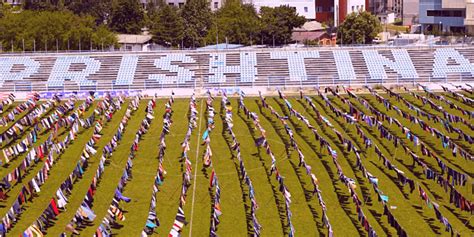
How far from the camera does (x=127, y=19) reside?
117875 mm

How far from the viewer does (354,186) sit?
44.6 metres

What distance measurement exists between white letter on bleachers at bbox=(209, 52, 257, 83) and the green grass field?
14743 mm

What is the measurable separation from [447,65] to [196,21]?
35733 millimetres

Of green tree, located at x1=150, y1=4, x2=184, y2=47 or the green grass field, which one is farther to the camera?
green tree, located at x1=150, y1=4, x2=184, y2=47

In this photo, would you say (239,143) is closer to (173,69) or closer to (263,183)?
(263,183)

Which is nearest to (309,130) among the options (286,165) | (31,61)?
(286,165)

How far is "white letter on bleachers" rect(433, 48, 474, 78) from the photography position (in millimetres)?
80938

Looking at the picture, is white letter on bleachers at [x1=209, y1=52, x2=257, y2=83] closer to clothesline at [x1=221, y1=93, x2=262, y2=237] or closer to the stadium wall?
the stadium wall

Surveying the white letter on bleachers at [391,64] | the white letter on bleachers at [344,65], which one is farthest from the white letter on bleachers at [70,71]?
the white letter on bleachers at [391,64]

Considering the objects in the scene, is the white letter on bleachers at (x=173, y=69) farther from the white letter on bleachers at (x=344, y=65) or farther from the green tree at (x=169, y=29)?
the green tree at (x=169, y=29)

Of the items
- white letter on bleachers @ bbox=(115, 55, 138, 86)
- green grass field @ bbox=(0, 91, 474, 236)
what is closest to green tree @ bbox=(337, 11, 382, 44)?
white letter on bleachers @ bbox=(115, 55, 138, 86)

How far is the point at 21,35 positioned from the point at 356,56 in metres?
36.5

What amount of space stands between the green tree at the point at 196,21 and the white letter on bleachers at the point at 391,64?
2508 cm

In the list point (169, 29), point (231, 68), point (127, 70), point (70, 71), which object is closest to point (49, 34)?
point (70, 71)
